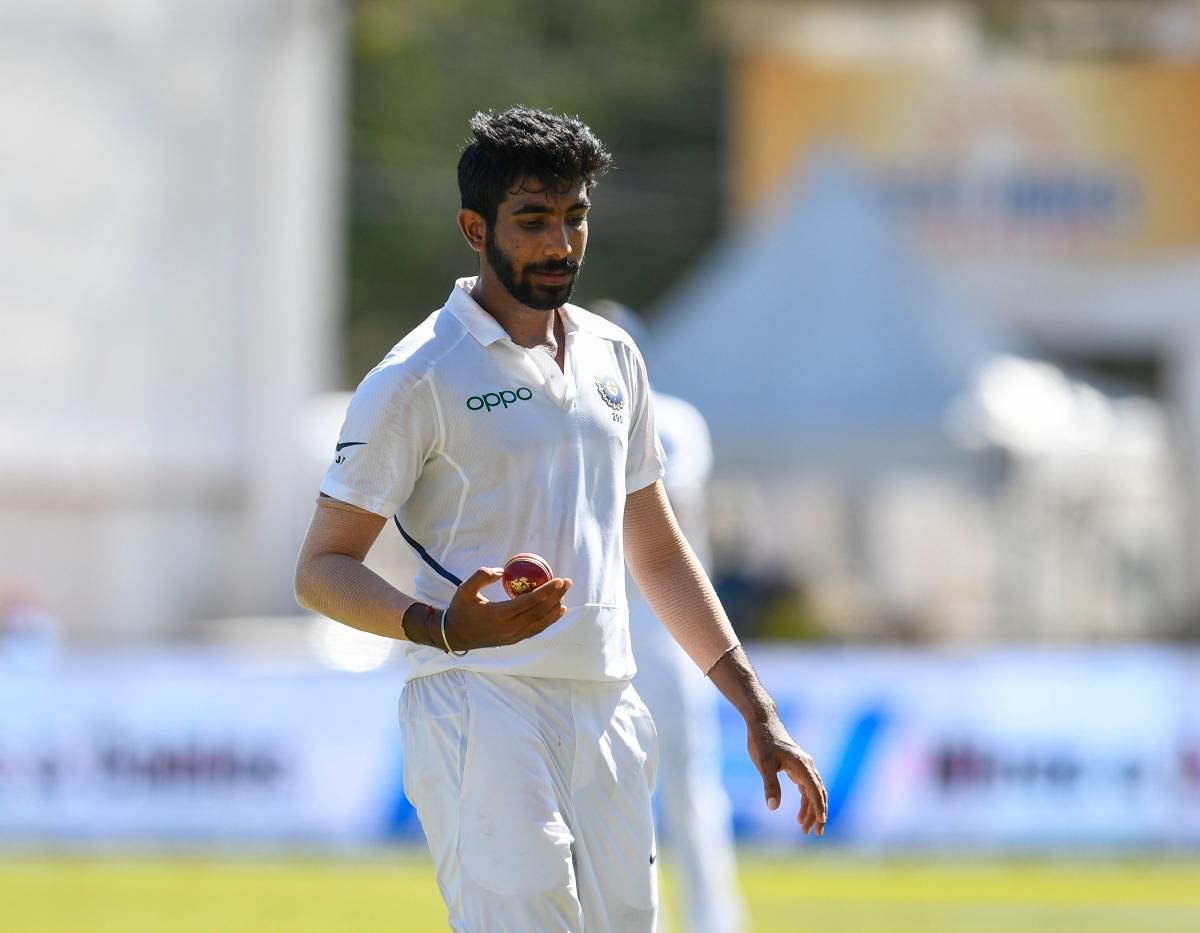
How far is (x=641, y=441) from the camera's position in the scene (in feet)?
17.6

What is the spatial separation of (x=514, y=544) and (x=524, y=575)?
1.40 feet

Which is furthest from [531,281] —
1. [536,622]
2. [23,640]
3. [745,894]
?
[23,640]

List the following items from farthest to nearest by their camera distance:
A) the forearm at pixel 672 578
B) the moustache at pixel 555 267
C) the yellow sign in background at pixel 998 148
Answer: the yellow sign in background at pixel 998 148 < the forearm at pixel 672 578 < the moustache at pixel 555 267

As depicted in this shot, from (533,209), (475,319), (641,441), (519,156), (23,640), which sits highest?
(519,156)

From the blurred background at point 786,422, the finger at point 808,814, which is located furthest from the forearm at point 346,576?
the blurred background at point 786,422

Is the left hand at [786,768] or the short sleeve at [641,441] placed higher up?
the short sleeve at [641,441]

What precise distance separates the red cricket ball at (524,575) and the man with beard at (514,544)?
24 centimetres

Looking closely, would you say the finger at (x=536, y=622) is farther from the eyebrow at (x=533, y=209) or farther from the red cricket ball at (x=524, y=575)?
the eyebrow at (x=533, y=209)

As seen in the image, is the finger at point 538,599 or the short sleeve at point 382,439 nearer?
the finger at point 538,599

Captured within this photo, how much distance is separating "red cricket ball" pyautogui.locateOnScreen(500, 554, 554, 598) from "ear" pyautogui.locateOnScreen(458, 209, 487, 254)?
76 cm

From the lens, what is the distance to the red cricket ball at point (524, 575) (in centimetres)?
451

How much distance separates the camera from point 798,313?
840 inches

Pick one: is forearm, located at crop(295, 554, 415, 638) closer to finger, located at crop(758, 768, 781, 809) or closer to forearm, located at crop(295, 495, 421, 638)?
forearm, located at crop(295, 495, 421, 638)

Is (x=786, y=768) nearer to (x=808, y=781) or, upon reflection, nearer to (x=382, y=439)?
(x=808, y=781)
